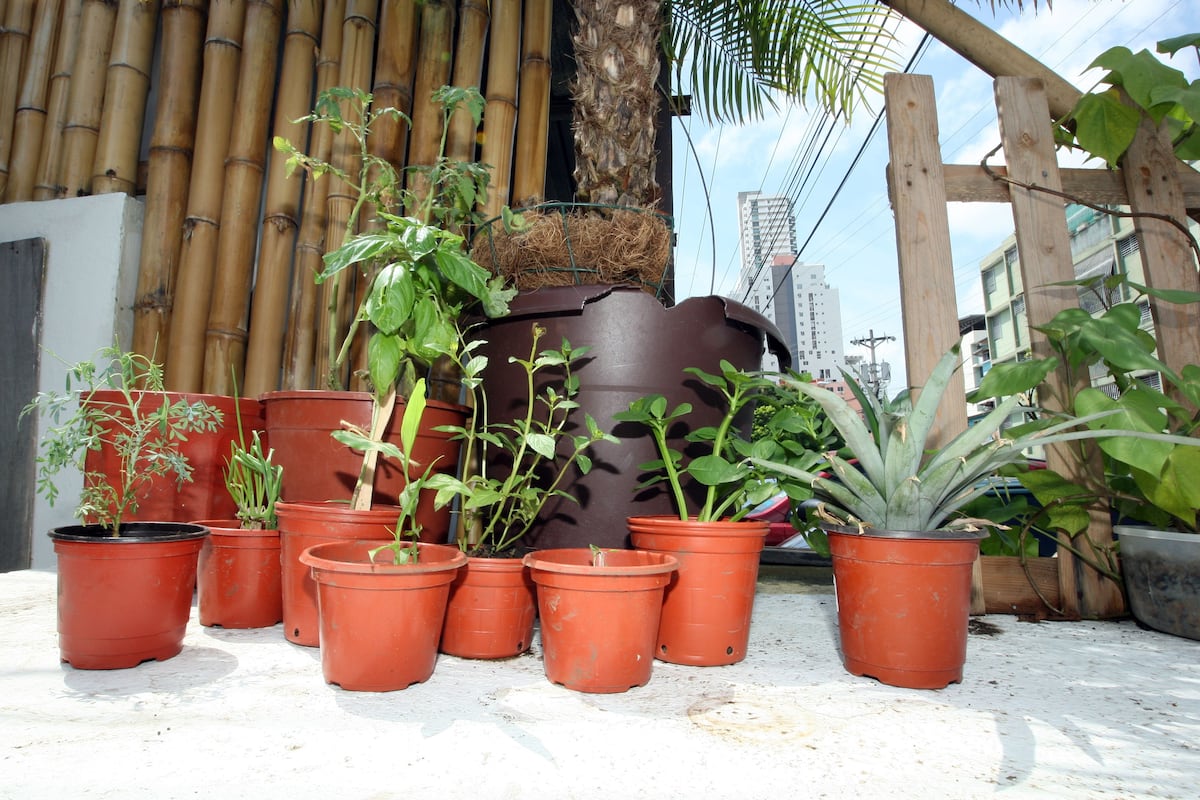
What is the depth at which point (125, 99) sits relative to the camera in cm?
268

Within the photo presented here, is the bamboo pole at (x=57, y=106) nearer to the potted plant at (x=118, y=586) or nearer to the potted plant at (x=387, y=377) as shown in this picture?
the potted plant at (x=387, y=377)

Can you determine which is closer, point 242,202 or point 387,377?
point 387,377

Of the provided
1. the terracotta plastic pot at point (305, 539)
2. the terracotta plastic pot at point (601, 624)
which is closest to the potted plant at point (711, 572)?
the terracotta plastic pot at point (601, 624)

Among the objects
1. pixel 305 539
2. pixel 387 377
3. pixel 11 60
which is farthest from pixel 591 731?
pixel 11 60

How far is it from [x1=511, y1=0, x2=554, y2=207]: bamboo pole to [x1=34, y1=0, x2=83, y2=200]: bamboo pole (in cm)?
186

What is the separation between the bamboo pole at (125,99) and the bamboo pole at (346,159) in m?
0.87

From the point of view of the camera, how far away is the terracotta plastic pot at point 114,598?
1.13 m

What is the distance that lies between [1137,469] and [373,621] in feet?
5.20

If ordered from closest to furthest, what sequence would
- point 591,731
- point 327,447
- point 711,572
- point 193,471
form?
point 591,731 < point 711,572 < point 327,447 < point 193,471

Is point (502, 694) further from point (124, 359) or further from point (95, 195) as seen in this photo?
point (95, 195)

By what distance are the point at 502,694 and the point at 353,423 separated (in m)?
0.78

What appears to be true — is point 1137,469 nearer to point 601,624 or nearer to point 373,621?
point 601,624

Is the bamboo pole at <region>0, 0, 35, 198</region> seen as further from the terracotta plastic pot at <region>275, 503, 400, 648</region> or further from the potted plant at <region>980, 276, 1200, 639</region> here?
the potted plant at <region>980, 276, 1200, 639</region>

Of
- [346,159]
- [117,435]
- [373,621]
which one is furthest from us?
[346,159]
